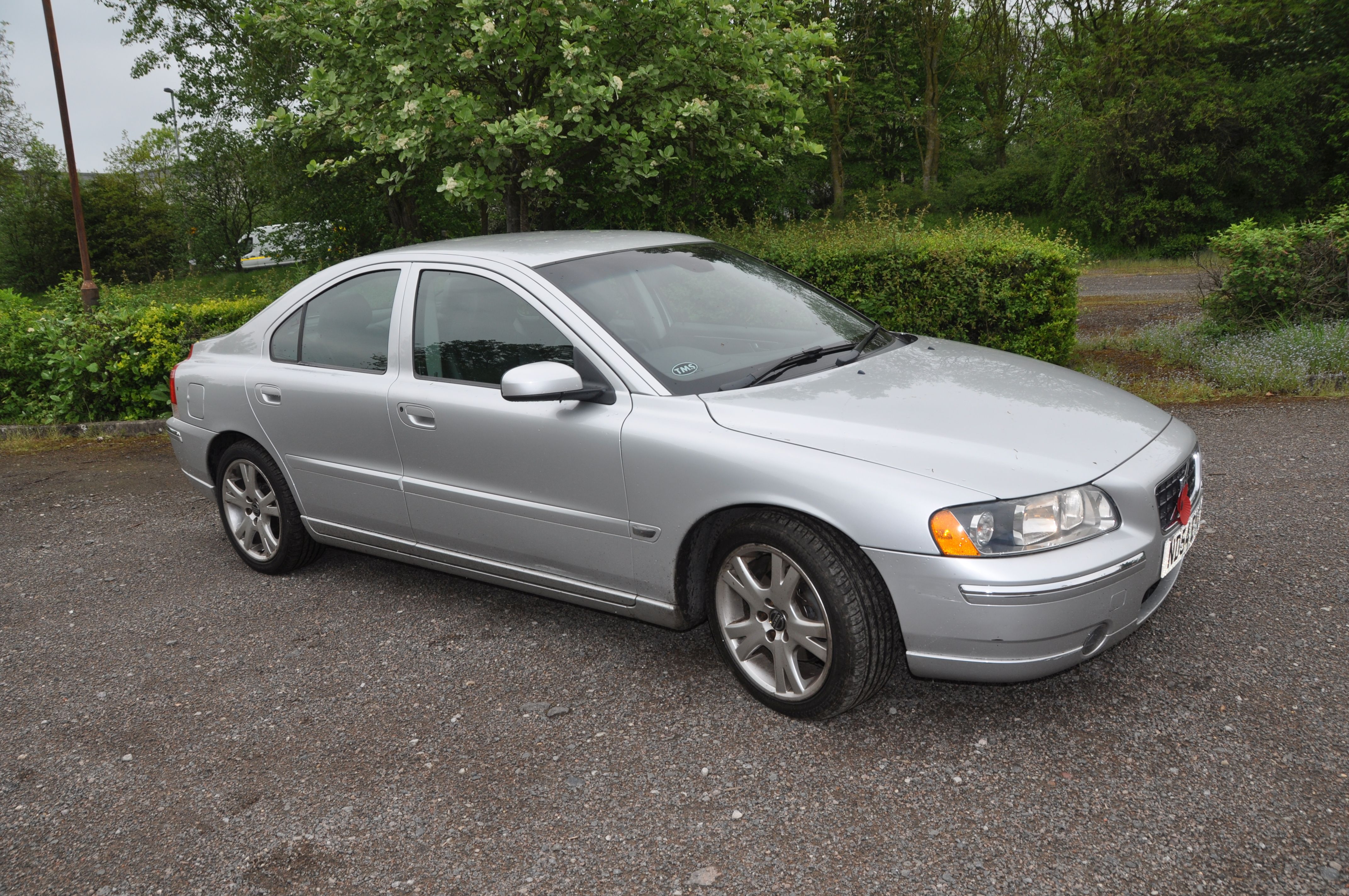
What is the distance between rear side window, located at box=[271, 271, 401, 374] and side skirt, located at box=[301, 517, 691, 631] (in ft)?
2.55

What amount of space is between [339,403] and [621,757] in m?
2.17

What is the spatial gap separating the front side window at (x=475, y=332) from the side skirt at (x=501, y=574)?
0.77 meters

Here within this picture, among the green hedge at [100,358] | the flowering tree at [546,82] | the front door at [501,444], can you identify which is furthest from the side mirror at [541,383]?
the green hedge at [100,358]

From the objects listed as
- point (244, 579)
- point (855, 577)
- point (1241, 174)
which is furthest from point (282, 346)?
point (1241, 174)

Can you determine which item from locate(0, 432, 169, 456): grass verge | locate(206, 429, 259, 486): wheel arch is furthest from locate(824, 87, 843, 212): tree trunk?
locate(206, 429, 259, 486): wheel arch

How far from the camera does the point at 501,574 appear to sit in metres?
4.11

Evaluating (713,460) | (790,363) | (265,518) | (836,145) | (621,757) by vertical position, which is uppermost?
(836,145)

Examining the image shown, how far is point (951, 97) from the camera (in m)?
39.5

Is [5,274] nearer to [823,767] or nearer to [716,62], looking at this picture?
[716,62]

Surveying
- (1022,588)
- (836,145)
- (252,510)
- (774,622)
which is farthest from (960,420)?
(836,145)

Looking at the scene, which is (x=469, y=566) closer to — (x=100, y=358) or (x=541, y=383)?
(x=541, y=383)

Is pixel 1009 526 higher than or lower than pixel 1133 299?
higher

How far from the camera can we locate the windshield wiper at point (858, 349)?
4.00 m

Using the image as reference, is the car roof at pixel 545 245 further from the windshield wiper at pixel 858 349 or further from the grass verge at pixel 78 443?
the grass verge at pixel 78 443
